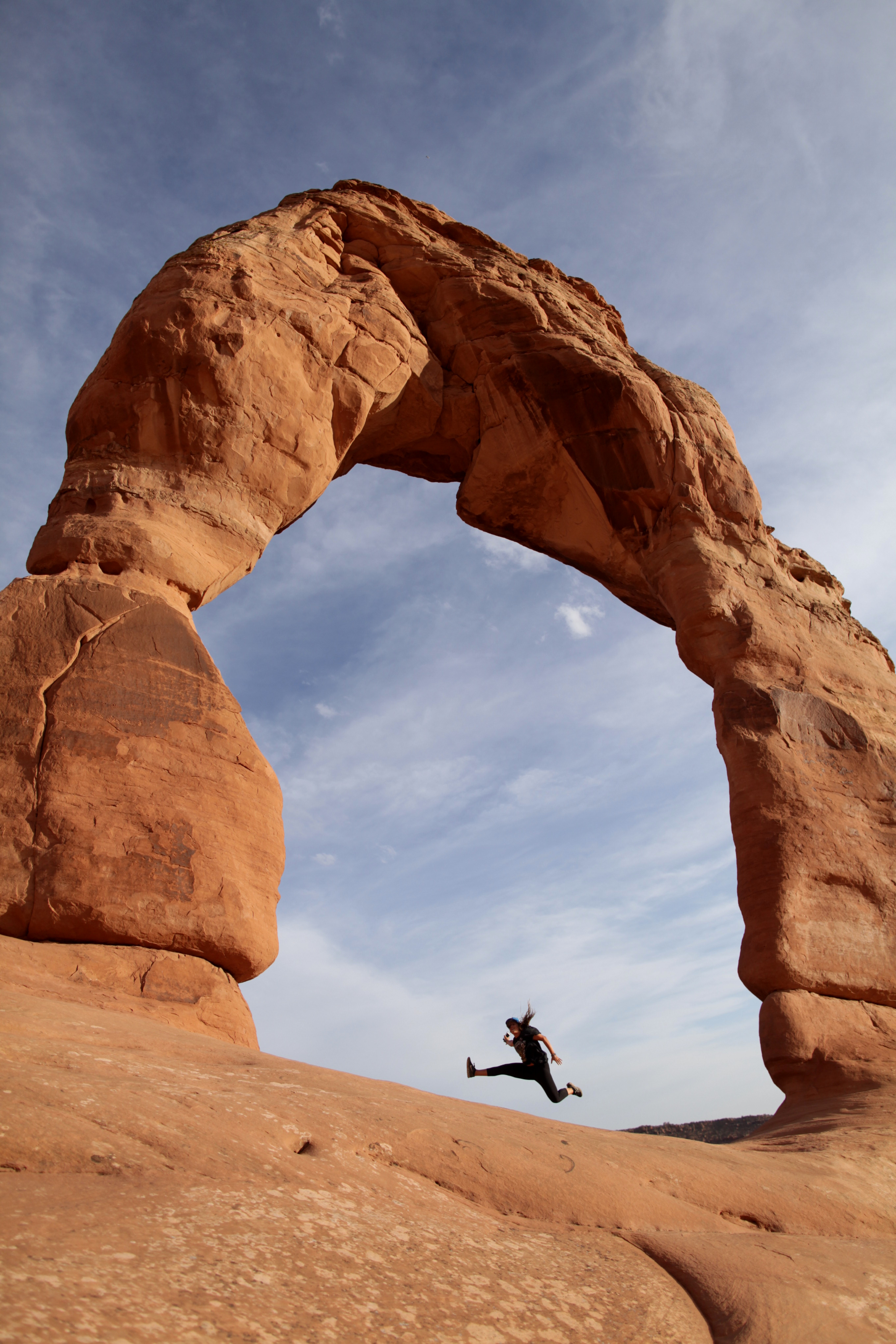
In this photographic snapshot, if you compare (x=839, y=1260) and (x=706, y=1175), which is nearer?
(x=839, y=1260)

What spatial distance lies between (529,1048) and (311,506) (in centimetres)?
537

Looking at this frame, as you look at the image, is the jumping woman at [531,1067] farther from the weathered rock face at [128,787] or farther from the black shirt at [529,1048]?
the weathered rock face at [128,787]

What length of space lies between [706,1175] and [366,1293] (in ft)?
8.92

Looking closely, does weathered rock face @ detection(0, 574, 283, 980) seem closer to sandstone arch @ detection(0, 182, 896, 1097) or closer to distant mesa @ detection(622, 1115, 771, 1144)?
sandstone arch @ detection(0, 182, 896, 1097)

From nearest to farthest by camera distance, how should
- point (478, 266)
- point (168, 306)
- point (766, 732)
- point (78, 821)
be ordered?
point (78, 821) → point (168, 306) → point (766, 732) → point (478, 266)

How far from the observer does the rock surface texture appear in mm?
5441

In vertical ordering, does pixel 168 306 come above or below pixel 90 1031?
above

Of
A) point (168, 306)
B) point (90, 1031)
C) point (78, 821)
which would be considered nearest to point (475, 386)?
point (168, 306)

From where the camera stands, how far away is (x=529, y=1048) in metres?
8.13

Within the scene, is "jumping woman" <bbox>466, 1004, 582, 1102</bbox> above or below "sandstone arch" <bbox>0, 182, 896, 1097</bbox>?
below

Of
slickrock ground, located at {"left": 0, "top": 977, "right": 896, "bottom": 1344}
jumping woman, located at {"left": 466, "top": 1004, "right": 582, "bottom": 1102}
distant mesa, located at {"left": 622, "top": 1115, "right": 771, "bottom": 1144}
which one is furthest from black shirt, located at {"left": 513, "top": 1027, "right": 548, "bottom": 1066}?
distant mesa, located at {"left": 622, "top": 1115, "right": 771, "bottom": 1144}

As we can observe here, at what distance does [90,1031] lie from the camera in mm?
4137

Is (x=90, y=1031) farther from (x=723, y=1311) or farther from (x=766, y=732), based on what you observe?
(x=766, y=732)

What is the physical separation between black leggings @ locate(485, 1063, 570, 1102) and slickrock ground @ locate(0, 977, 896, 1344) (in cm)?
312
